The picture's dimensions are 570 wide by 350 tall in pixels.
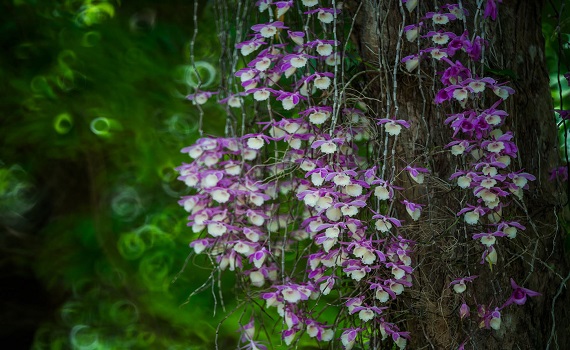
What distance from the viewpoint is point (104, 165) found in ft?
7.68

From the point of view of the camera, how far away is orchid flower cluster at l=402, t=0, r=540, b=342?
4.11ft

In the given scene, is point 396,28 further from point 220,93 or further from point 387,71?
point 220,93

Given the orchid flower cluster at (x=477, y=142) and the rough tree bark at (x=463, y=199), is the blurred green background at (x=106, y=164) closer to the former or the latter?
the rough tree bark at (x=463, y=199)

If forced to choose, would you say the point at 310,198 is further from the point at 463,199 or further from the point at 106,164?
the point at 106,164

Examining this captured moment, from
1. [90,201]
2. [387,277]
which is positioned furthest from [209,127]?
[387,277]

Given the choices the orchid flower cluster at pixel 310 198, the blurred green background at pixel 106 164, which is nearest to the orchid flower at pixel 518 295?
the orchid flower cluster at pixel 310 198

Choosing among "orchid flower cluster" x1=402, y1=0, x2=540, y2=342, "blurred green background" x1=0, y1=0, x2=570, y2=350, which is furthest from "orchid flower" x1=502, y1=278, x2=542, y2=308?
"blurred green background" x1=0, y1=0, x2=570, y2=350

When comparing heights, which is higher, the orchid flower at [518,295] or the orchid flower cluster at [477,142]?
the orchid flower cluster at [477,142]

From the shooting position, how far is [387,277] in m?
1.31

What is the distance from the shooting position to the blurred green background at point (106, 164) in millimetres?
2109

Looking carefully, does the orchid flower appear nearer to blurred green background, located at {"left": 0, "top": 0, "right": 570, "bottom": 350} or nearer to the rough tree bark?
the rough tree bark

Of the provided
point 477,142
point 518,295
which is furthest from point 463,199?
point 518,295

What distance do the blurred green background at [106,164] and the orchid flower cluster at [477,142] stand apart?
0.97 m

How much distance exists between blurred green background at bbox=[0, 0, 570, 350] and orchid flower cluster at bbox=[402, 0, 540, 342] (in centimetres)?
97
